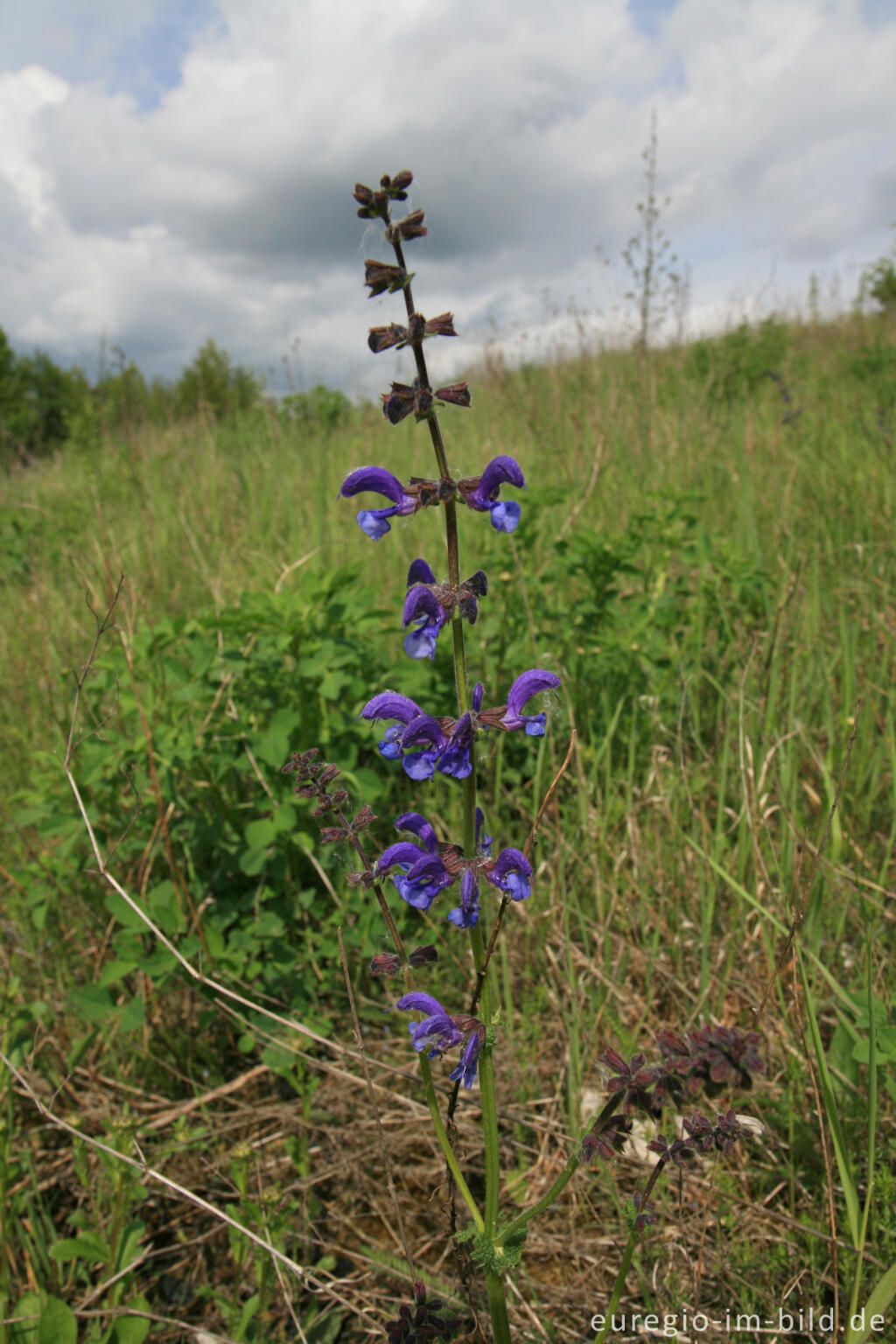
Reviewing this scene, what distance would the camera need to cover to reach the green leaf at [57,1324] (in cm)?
159

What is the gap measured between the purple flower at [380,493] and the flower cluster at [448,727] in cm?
28

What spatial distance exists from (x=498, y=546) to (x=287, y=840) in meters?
1.96

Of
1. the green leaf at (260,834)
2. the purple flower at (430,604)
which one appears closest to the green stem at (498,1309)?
the purple flower at (430,604)

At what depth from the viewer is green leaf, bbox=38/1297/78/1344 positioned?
5.22 feet

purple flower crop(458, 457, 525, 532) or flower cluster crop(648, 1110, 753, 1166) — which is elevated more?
purple flower crop(458, 457, 525, 532)

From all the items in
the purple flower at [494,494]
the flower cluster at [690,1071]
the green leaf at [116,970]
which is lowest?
the green leaf at [116,970]

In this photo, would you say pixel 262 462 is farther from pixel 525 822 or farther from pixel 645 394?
pixel 525 822

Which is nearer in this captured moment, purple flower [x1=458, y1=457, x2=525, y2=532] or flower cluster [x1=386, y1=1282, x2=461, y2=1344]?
purple flower [x1=458, y1=457, x2=525, y2=532]

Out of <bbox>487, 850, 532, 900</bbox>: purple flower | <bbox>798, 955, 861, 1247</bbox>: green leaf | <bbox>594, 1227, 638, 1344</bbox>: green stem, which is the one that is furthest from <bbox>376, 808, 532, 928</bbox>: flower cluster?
<bbox>798, 955, 861, 1247</bbox>: green leaf

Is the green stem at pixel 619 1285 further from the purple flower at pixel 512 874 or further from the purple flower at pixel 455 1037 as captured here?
the purple flower at pixel 512 874

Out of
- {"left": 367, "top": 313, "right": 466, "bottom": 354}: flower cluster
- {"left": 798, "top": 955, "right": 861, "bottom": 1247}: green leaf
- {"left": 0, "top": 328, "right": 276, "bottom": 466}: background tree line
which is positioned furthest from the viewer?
{"left": 0, "top": 328, "right": 276, "bottom": 466}: background tree line

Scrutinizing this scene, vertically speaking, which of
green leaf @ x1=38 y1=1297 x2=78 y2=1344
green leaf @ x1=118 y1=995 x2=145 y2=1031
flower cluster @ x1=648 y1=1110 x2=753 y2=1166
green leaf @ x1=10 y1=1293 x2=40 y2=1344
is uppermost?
flower cluster @ x1=648 y1=1110 x2=753 y2=1166

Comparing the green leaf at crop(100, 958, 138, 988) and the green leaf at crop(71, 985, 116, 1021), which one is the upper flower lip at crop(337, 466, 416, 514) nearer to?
the green leaf at crop(100, 958, 138, 988)

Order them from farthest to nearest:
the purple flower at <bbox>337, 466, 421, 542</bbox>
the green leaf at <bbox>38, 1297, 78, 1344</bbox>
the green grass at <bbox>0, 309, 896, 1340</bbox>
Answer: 1. the green grass at <bbox>0, 309, 896, 1340</bbox>
2. the green leaf at <bbox>38, 1297, 78, 1344</bbox>
3. the purple flower at <bbox>337, 466, 421, 542</bbox>
